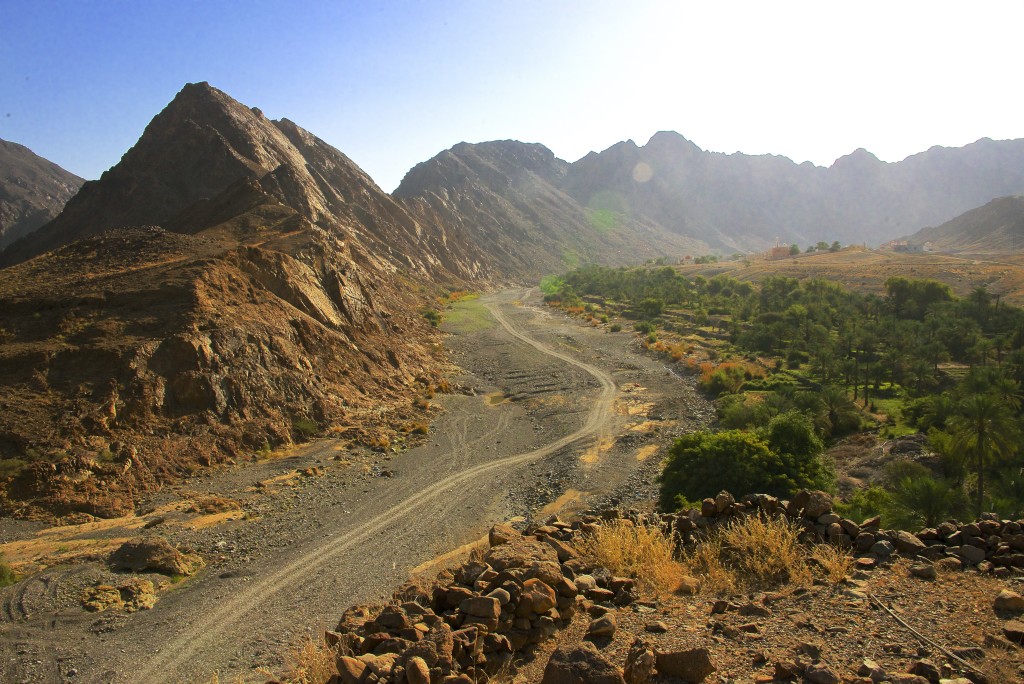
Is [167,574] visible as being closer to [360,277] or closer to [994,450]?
[994,450]

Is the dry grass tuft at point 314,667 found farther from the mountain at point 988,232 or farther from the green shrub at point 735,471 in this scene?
the mountain at point 988,232

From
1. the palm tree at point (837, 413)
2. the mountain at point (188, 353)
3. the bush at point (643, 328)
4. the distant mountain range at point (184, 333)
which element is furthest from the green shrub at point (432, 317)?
the palm tree at point (837, 413)

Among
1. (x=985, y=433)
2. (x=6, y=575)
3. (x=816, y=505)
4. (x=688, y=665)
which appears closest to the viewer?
(x=688, y=665)

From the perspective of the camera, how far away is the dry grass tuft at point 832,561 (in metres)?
7.72

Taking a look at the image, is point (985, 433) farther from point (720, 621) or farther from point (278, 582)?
point (278, 582)

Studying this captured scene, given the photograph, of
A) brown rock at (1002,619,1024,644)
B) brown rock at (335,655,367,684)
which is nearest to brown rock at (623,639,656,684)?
brown rock at (335,655,367,684)

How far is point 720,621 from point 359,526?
532 inches

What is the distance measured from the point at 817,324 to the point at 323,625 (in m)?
58.6

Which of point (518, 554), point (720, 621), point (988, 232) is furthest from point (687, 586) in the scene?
point (988, 232)

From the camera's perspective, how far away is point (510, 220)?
158 meters

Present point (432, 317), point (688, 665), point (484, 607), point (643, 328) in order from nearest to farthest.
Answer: point (688, 665)
point (484, 607)
point (432, 317)
point (643, 328)

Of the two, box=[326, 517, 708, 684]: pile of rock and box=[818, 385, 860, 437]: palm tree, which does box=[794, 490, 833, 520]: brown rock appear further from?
box=[818, 385, 860, 437]: palm tree

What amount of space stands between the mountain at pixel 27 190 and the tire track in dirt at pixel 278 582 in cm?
9029

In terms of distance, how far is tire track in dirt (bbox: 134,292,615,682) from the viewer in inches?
433
